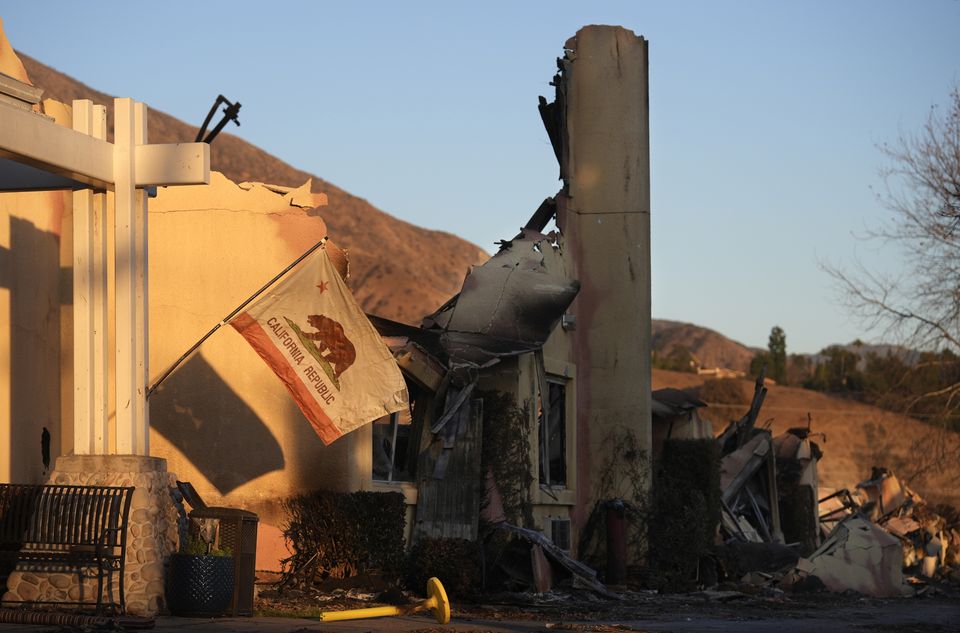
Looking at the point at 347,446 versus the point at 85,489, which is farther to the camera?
the point at 347,446

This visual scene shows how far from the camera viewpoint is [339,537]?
57.1 feet

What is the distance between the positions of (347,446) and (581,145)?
27.9 feet

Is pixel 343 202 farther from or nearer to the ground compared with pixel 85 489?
farther from the ground

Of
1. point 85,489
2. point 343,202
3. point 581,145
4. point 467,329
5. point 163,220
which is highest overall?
point 343,202

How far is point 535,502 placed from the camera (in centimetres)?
2097

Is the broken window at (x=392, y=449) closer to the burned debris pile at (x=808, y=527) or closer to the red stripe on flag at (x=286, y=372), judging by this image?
the red stripe on flag at (x=286, y=372)

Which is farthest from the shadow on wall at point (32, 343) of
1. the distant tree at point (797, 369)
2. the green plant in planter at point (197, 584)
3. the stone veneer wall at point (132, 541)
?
the distant tree at point (797, 369)

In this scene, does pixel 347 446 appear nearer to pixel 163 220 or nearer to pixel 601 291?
pixel 163 220

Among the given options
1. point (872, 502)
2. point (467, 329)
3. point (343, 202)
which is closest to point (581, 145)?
point (467, 329)

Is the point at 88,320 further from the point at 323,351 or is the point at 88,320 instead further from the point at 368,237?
the point at 368,237

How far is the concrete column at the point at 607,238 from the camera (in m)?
23.8

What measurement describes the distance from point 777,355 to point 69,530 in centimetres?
8900

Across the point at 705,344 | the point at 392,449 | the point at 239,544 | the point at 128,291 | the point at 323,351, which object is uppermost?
the point at 705,344

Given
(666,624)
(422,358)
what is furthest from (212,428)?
(666,624)
